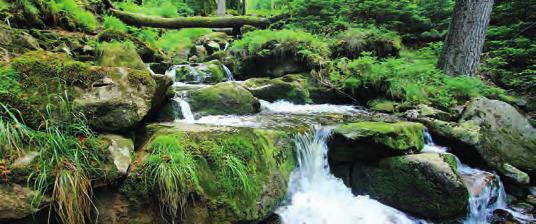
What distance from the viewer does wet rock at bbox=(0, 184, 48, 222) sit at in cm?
236

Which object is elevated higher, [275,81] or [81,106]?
[81,106]

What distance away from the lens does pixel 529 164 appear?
17.6ft

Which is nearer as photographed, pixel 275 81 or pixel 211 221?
pixel 211 221

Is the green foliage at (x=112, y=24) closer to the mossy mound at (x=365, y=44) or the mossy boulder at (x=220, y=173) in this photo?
the mossy boulder at (x=220, y=173)

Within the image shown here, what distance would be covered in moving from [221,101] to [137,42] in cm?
291

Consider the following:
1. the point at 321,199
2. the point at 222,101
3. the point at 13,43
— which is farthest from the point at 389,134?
the point at 13,43

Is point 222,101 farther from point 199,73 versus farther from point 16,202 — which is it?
point 16,202

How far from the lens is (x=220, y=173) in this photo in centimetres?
333

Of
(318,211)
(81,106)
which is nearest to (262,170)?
(318,211)

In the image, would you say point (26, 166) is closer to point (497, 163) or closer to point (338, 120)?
point (338, 120)

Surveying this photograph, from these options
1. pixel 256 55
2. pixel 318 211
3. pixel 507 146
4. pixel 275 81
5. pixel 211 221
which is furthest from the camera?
pixel 256 55

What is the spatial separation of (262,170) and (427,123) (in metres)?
3.48

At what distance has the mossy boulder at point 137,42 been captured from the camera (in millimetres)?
6300

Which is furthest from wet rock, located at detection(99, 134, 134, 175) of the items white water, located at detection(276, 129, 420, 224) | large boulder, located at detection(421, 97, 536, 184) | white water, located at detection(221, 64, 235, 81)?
white water, located at detection(221, 64, 235, 81)
